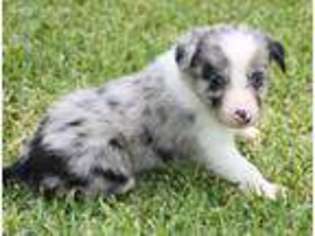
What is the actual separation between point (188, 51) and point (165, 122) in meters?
0.36

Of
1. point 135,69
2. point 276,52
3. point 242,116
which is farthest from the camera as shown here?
point 135,69

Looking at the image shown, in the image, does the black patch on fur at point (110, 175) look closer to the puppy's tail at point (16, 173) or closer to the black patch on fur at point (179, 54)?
the puppy's tail at point (16, 173)

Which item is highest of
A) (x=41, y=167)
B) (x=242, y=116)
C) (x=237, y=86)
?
(x=237, y=86)

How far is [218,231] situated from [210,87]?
76 cm

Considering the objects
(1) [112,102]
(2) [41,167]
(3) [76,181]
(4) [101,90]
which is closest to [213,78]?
(1) [112,102]

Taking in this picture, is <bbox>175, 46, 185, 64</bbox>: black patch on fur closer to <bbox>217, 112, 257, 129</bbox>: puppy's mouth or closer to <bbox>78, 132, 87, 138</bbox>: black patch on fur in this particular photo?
<bbox>217, 112, 257, 129</bbox>: puppy's mouth

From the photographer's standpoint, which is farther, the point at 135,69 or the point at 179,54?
the point at 135,69

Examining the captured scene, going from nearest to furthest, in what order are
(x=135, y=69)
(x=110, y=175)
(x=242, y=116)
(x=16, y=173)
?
(x=242, y=116), (x=110, y=175), (x=16, y=173), (x=135, y=69)

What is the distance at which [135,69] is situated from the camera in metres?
7.79

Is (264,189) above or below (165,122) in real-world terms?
below

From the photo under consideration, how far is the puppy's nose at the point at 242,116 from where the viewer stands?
5781 mm

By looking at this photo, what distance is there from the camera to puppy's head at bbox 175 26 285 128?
19.1ft

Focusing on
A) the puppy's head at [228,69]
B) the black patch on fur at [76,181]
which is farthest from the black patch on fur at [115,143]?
the puppy's head at [228,69]

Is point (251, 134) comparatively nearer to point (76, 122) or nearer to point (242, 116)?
point (242, 116)
